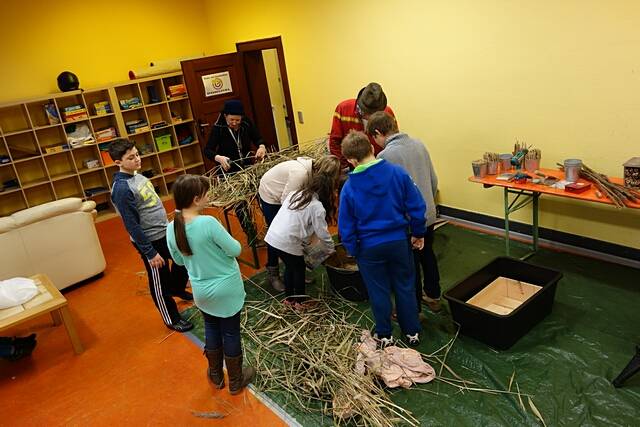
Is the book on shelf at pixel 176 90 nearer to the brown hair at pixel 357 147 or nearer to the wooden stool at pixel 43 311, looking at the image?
the wooden stool at pixel 43 311

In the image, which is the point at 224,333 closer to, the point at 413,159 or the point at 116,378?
the point at 116,378

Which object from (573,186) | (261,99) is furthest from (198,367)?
(261,99)

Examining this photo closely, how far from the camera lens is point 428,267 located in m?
3.18

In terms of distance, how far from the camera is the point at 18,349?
346cm

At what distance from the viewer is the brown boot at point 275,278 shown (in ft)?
13.0

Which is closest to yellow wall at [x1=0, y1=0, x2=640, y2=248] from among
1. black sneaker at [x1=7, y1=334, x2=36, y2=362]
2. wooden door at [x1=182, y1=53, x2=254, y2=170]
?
wooden door at [x1=182, y1=53, x2=254, y2=170]

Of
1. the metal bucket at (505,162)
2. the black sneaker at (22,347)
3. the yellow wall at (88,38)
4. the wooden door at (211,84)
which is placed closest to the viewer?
the black sneaker at (22,347)

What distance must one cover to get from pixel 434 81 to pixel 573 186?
176cm

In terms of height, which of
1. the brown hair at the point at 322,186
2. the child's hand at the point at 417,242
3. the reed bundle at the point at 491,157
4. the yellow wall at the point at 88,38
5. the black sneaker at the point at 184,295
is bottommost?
the black sneaker at the point at 184,295

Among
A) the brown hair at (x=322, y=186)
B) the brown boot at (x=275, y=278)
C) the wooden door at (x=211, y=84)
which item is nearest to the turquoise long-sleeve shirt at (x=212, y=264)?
the brown hair at (x=322, y=186)

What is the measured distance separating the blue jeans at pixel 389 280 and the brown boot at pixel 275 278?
49.5 inches

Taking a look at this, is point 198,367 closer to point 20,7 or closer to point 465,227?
point 465,227

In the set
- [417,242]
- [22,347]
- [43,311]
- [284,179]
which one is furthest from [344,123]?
[22,347]

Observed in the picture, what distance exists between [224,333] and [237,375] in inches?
11.9
